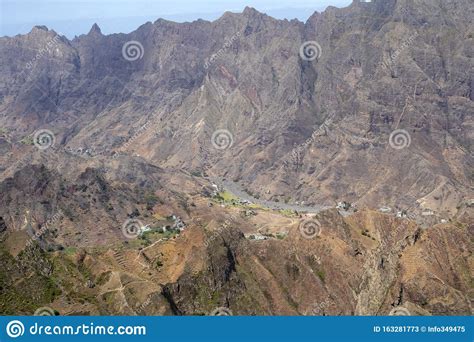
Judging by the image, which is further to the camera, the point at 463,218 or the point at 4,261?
the point at 463,218

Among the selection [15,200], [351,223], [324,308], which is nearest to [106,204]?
[15,200]

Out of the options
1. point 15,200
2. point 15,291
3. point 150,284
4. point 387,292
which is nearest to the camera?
point 15,291

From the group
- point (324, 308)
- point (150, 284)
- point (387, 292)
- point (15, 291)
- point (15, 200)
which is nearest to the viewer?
point (15, 291)

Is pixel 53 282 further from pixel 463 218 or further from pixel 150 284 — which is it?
pixel 463 218

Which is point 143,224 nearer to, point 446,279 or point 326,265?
point 326,265

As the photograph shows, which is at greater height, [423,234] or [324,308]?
[423,234]

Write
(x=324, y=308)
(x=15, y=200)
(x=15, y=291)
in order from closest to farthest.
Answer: (x=15, y=291)
(x=324, y=308)
(x=15, y=200)

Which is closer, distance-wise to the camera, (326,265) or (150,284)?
(150,284)

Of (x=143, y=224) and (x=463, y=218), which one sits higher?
(x=463, y=218)

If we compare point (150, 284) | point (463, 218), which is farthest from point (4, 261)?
point (463, 218)
